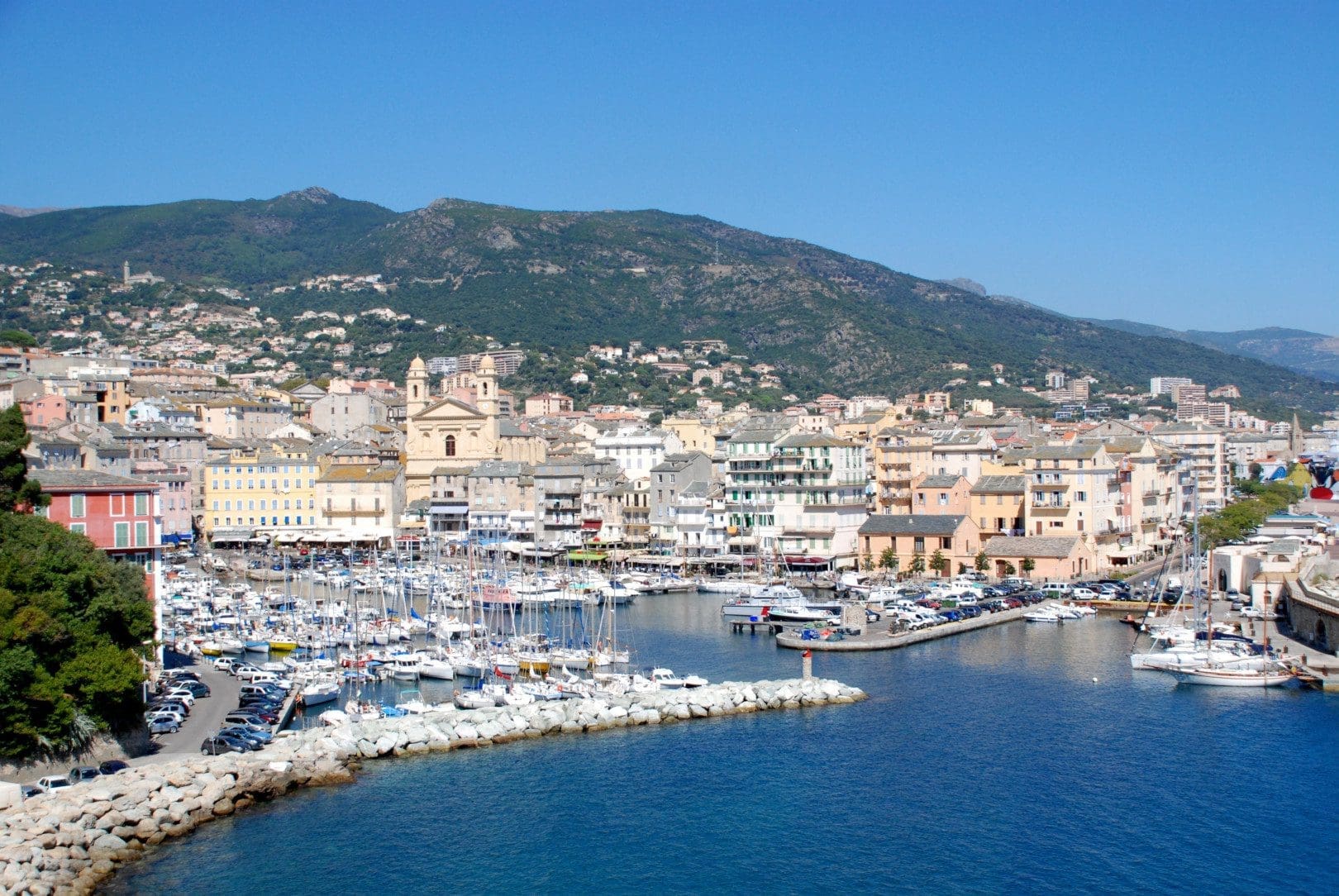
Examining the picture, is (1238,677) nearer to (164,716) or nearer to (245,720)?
(245,720)

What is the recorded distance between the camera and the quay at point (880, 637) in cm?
3459

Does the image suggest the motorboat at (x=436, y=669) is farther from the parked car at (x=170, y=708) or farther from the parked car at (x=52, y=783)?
the parked car at (x=52, y=783)

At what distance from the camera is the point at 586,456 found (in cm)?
6034

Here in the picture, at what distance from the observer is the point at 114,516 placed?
2662cm

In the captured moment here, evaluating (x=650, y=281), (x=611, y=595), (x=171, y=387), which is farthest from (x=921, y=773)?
(x=650, y=281)

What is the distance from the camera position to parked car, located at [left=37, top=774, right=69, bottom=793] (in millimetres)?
20047

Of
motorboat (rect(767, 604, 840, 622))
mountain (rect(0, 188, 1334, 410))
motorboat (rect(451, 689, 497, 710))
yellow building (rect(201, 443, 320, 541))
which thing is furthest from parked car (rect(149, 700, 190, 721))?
mountain (rect(0, 188, 1334, 410))

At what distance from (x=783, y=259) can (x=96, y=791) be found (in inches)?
6308

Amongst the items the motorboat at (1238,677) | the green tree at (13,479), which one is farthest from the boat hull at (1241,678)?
the green tree at (13,479)

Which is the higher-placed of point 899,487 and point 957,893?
point 899,487

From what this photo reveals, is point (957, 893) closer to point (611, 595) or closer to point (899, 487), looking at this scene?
point (611, 595)

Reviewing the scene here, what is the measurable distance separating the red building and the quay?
15584 millimetres

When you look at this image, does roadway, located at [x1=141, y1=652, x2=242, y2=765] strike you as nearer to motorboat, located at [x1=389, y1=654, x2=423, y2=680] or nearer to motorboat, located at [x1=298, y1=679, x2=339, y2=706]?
motorboat, located at [x1=298, y1=679, x2=339, y2=706]

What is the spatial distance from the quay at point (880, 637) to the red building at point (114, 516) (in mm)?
15584
